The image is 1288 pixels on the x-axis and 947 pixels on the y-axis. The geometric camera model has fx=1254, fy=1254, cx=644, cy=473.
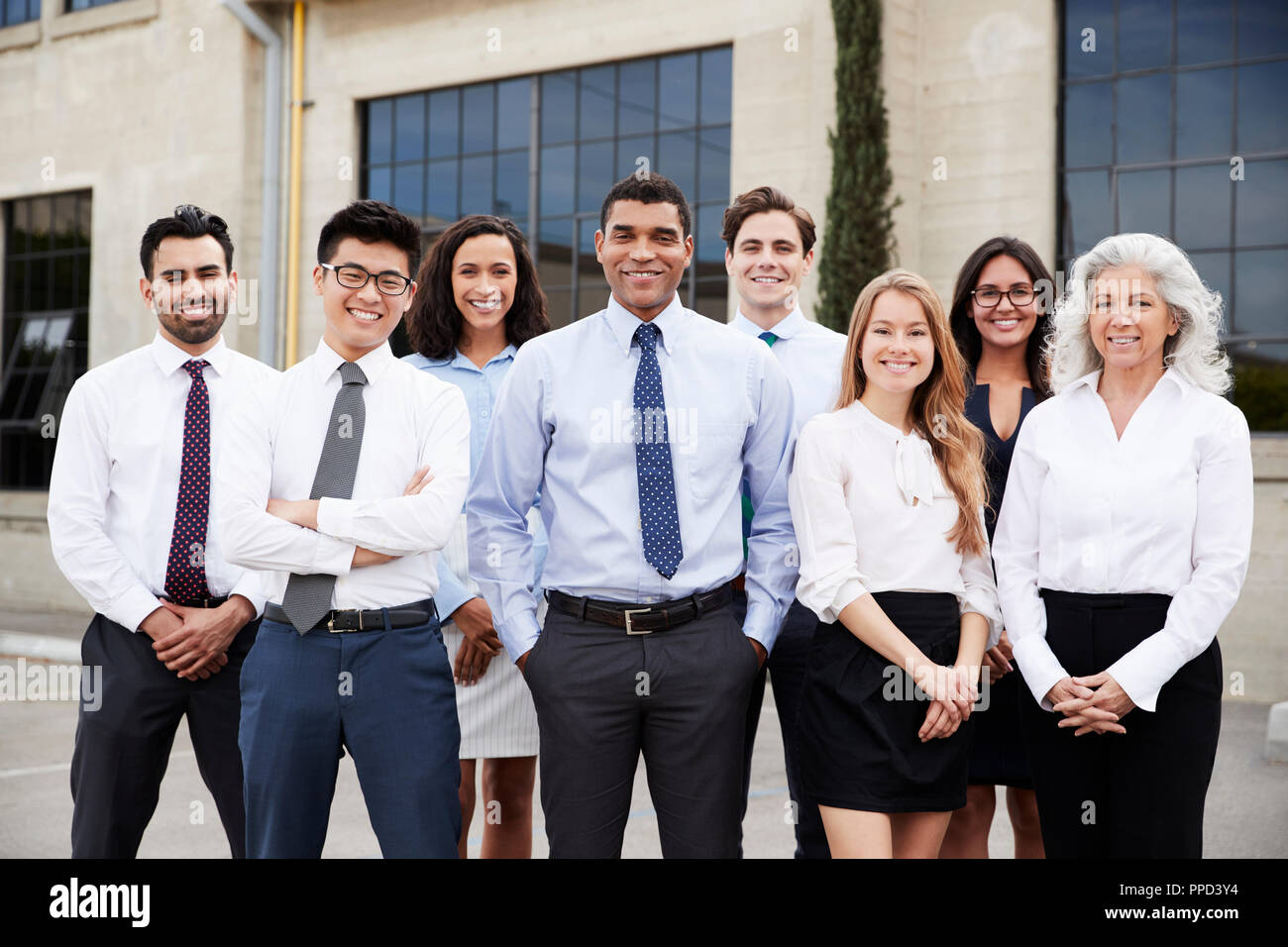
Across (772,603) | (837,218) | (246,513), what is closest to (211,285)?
(246,513)

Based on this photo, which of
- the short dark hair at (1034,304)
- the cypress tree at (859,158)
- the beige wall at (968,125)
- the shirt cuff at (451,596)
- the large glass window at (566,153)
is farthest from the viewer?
the large glass window at (566,153)

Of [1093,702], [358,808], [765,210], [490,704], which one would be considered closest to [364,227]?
[765,210]

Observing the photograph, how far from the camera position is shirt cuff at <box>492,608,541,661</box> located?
11.2ft

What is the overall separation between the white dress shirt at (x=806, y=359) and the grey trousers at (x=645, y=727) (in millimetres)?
1034

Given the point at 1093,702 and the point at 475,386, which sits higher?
the point at 475,386

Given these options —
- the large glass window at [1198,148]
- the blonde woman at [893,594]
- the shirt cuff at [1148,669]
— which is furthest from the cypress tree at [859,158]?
the shirt cuff at [1148,669]

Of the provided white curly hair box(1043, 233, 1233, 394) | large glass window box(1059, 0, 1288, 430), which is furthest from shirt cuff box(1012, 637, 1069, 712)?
large glass window box(1059, 0, 1288, 430)

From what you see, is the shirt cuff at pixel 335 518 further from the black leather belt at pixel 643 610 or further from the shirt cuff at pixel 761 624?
the shirt cuff at pixel 761 624

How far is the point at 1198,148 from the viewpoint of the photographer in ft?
31.8

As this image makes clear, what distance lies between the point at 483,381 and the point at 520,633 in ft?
3.48

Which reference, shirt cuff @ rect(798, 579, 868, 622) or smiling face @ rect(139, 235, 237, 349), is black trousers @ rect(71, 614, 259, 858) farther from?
shirt cuff @ rect(798, 579, 868, 622)

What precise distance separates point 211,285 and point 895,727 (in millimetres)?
2376

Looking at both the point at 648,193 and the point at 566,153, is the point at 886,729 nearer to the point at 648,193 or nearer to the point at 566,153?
the point at 648,193

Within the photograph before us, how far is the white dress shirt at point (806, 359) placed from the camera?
405 centimetres
